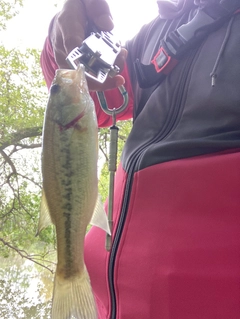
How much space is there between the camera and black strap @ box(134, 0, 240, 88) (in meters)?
0.71

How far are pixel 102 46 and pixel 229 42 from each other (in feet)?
0.82

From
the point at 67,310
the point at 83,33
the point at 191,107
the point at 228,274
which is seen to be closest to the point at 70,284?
the point at 67,310

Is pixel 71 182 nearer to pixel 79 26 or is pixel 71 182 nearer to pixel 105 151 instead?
pixel 79 26

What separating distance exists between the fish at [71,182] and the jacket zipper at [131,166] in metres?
0.08

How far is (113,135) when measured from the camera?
0.73m

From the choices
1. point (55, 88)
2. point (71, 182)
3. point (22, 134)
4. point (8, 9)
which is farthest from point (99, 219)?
point (8, 9)

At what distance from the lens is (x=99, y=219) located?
0.60 meters

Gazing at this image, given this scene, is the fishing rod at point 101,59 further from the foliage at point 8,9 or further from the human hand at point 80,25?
the foliage at point 8,9

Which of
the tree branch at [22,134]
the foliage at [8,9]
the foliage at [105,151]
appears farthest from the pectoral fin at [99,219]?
the foliage at [8,9]

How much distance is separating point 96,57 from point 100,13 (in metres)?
0.14

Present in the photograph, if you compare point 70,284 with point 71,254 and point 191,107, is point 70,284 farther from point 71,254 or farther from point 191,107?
point 191,107

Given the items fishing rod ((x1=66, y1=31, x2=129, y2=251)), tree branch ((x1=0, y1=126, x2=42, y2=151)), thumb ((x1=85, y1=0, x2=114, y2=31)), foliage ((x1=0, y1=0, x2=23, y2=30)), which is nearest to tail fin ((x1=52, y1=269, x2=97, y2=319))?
fishing rod ((x1=66, y1=31, x2=129, y2=251))

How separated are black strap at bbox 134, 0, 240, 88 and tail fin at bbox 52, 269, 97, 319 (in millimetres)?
464

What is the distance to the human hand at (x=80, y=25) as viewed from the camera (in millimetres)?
708
